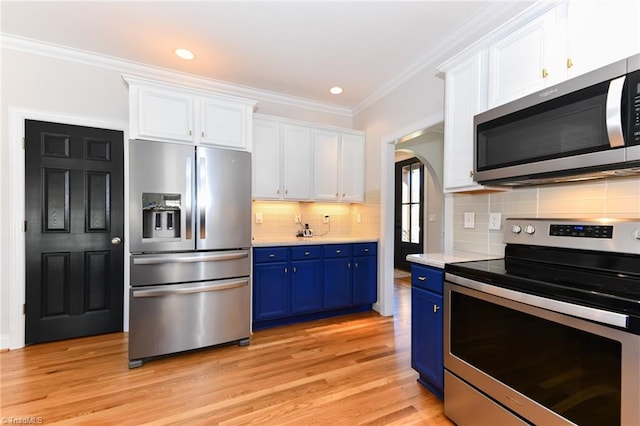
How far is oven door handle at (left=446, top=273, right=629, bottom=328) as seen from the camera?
1.02 metres

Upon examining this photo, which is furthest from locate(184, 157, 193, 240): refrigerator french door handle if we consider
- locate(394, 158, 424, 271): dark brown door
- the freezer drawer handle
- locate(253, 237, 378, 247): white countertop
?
locate(394, 158, 424, 271): dark brown door

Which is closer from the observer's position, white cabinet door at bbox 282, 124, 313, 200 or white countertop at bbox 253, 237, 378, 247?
white countertop at bbox 253, 237, 378, 247

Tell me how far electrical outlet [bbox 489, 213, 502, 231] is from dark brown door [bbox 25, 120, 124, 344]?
3.43 m

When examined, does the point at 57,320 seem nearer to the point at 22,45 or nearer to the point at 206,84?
the point at 22,45

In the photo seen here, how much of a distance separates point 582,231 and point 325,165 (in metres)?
2.66

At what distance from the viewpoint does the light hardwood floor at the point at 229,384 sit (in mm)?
1795

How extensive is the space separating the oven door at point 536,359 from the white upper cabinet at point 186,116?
7.48ft

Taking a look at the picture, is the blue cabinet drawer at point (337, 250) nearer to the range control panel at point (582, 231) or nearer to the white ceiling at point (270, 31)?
the white ceiling at point (270, 31)

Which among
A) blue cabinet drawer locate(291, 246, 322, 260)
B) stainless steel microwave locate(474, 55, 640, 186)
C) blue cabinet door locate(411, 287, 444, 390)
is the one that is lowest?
blue cabinet door locate(411, 287, 444, 390)

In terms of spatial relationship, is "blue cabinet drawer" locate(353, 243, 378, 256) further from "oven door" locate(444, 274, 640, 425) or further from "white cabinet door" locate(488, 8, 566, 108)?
"white cabinet door" locate(488, 8, 566, 108)

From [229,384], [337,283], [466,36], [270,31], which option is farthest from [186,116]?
[466,36]

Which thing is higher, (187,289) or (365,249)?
(365,249)

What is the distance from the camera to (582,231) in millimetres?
1464

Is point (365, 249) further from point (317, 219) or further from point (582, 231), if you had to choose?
point (582, 231)
